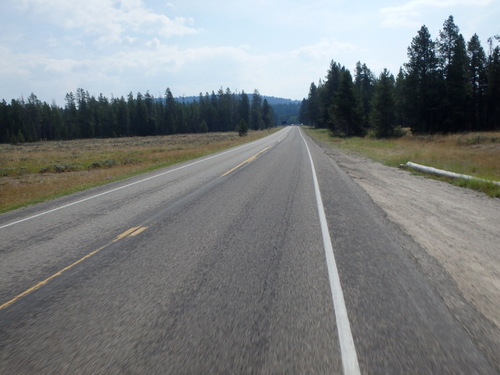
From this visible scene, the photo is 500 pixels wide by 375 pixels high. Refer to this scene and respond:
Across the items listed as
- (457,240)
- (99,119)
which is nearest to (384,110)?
(457,240)

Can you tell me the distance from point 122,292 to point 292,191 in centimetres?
657

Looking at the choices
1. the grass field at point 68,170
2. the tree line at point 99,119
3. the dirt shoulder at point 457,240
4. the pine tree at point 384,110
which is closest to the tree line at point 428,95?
the pine tree at point 384,110

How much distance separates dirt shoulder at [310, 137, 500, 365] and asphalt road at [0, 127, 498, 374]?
0.78 feet

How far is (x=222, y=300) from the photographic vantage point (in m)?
3.63

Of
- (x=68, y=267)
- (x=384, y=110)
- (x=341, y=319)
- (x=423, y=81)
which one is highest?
(x=423, y=81)

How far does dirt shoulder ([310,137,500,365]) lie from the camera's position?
134 inches

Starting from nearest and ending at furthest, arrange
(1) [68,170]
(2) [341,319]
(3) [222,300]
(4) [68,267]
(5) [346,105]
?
(2) [341,319]
(3) [222,300]
(4) [68,267]
(1) [68,170]
(5) [346,105]

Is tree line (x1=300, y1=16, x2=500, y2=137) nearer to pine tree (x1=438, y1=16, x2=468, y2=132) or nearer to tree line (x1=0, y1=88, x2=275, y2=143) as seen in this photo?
pine tree (x1=438, y1=16, x2=468, y2=132)

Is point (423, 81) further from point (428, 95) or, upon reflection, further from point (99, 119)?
point (99, 119)

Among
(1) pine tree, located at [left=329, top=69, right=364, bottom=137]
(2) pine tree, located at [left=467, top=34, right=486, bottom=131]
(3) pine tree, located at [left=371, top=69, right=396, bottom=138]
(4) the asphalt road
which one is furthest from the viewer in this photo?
(2) pine tree, located at [left=467, top=34, right=486, bottom=131]

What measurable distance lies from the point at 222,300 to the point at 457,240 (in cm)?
435

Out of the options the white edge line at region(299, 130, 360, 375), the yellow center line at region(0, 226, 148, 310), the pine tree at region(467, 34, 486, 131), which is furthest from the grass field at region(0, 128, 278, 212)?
the pine tree at region(467, 34, 486, 131)

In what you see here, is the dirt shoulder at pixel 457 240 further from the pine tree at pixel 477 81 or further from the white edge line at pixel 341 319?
the pine tree at pixel 477 81

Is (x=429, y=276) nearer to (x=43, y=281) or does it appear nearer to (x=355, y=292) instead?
(x=355, y=292)
